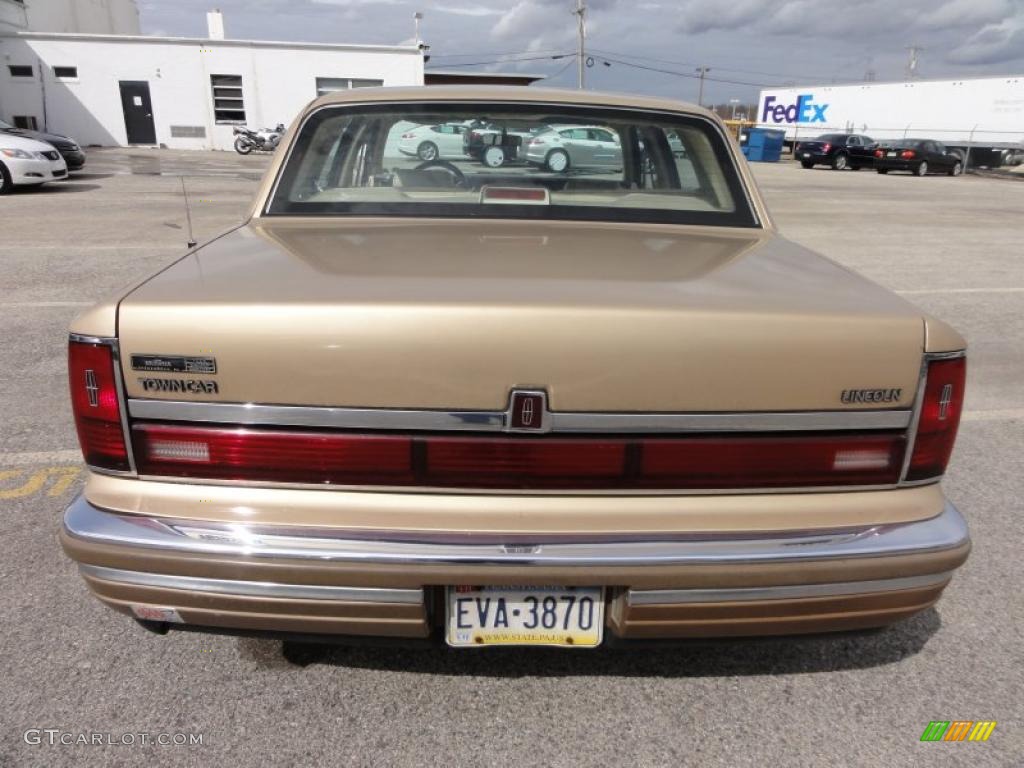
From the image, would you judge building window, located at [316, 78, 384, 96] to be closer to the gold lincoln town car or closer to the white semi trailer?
the white semi trailer

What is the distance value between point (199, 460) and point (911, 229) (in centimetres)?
1352

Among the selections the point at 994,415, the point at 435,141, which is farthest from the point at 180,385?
the point at 994,415

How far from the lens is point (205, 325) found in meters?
1.65

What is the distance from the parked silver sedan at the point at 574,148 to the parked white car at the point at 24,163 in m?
13.7

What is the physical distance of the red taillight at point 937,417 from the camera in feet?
5.89

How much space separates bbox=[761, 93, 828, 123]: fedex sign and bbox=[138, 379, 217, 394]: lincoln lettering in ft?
150

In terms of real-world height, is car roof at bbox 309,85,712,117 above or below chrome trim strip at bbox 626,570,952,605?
above

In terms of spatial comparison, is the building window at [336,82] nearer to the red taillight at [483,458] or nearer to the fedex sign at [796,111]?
the fedex sign at [796,111]

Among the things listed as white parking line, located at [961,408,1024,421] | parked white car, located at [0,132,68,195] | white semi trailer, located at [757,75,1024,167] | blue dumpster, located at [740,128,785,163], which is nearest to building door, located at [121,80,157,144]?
parked white car, located at [0,132,68,195]

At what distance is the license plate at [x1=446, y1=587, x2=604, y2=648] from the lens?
178cm

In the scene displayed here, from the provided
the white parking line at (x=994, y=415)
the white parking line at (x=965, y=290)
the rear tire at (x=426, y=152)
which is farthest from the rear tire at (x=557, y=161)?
the white parking line at (x=965, y=290)

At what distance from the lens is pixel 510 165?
2998 millimetres

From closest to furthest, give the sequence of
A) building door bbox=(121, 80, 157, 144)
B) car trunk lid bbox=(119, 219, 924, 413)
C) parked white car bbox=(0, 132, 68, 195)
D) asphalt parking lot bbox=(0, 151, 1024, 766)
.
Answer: car trunk lid bbox=(119, 219, 924, 413) → asphalt parking lot bbox=(0, 151, 1024, 766) → parked white car bbox=(0, 132, 68, 195) → building door bbox=(121, 80, 157, 144)

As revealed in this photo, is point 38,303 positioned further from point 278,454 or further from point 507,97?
point 278,454
